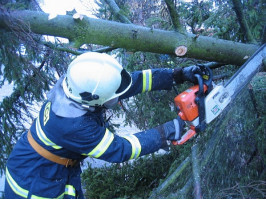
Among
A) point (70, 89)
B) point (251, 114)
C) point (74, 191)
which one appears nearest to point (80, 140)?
point (70, 89)

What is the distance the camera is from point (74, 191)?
2154mm

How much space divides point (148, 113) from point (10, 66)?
194 centimetres

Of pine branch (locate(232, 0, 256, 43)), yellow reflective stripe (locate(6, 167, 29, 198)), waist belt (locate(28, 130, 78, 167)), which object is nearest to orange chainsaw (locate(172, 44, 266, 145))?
pine branch (locate(232, 0, 256, 43))

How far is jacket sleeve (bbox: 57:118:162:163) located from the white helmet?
213 millimetres

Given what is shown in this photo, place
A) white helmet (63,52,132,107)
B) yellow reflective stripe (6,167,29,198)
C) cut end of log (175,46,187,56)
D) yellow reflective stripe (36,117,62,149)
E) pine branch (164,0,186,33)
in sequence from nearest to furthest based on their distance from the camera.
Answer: white helmet (63,52,132,107) → yellow reflective stripe (36,117,62,149) → yellow reflective stripe (6,167,29,198) → pine branch (164,0,186,33) → cut end of log (175,46,187,56)

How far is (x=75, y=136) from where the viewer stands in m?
1.74

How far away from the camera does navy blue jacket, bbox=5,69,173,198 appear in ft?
5.76

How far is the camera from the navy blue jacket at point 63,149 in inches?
69.2

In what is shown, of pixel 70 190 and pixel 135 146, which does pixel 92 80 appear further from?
pixel 70 190

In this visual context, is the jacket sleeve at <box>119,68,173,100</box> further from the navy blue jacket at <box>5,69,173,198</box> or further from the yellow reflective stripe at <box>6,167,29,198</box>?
the yellow reflective stripe at <box>6,167,29,198</box>

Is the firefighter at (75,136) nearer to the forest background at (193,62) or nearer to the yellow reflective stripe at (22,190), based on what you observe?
the yellow reflective stripe at (22,190)

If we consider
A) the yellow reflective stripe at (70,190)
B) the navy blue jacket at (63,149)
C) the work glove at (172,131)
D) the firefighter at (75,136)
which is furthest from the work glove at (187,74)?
the yellow reflective stripe at (70,190)

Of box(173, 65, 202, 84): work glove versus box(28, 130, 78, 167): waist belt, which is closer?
box(28, 130, 78, 167): waist belt

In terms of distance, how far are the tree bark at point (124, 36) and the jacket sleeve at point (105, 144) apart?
824mm
